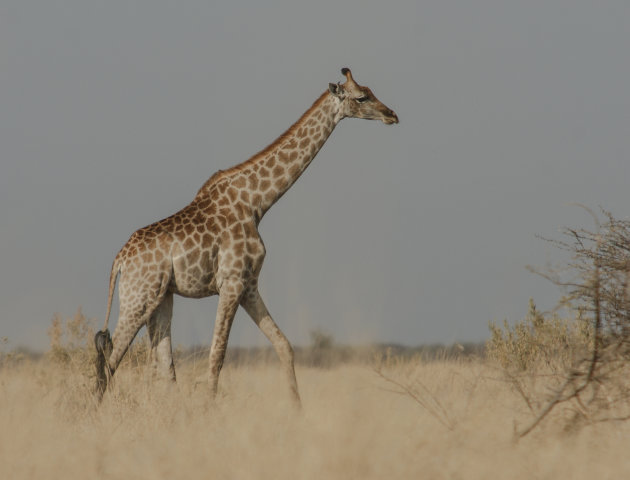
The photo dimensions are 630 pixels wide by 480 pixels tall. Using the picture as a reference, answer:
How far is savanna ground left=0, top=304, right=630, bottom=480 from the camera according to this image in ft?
18.4

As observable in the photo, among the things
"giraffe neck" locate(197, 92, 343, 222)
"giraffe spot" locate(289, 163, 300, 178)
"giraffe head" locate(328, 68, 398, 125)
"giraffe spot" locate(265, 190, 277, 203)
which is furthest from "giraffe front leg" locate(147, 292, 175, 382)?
"giraffe head" locate(328, 68, 398, 125)

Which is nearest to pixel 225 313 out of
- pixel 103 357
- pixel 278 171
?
pixel 103 357

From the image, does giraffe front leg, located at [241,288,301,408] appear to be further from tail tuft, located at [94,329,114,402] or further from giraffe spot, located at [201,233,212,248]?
tail tuft, located at [94,329,114,402]

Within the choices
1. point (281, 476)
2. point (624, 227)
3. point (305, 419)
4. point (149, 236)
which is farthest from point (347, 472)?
point (149, 236)

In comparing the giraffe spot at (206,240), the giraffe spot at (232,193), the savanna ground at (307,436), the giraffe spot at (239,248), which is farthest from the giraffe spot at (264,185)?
the savanna ground at (307,436)

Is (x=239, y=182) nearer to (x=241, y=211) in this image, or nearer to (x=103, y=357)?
(x=241, y=211)

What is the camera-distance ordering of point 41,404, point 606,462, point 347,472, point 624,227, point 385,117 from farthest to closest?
point 385,117, point 41,404, point 624,227, point 606,462, point 347,472

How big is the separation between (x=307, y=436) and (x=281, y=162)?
450 cm

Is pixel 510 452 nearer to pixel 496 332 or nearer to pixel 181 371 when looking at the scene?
pixel 181 371

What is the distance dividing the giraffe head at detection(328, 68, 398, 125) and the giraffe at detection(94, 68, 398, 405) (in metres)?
0.01

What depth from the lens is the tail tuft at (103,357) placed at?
8719mm

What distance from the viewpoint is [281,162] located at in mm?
9984

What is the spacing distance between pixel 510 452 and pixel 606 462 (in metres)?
0.66

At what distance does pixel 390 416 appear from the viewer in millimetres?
6523
